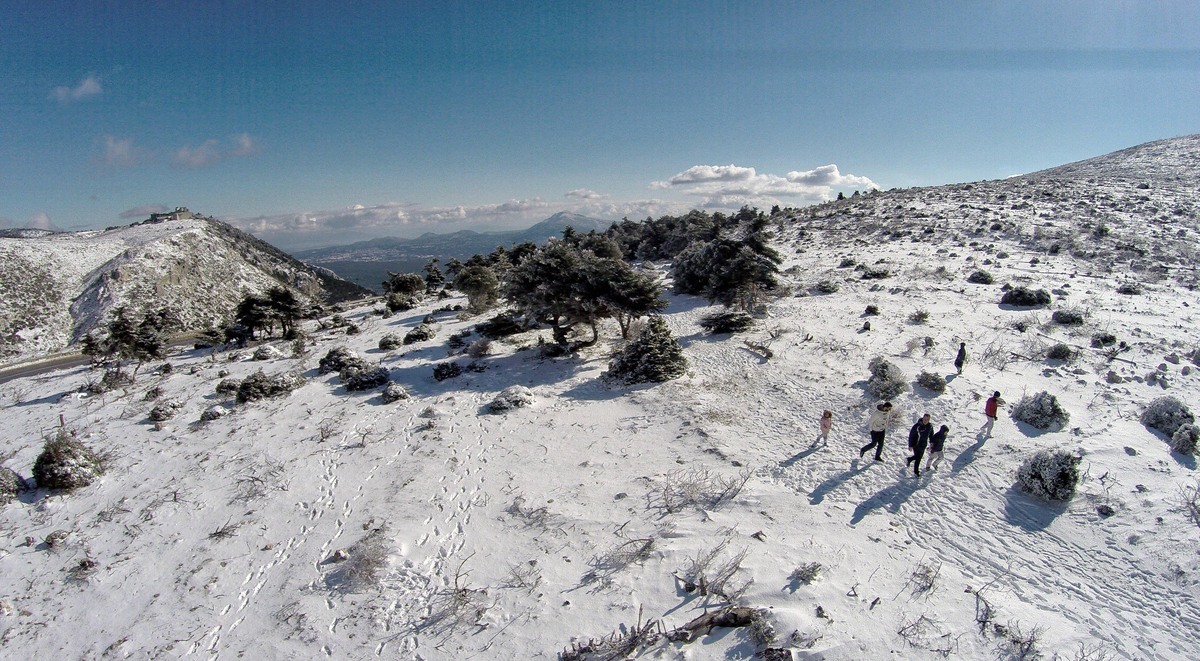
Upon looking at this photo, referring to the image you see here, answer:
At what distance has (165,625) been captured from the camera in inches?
349

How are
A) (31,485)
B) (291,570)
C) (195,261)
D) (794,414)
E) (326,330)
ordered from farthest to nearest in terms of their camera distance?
1. (195,261)
2. (326,330)
3. (794,414)
4. (31,485)
5. (291,570)

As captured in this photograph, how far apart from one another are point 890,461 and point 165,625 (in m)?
16.4

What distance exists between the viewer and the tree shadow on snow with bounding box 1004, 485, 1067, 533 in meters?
9.42

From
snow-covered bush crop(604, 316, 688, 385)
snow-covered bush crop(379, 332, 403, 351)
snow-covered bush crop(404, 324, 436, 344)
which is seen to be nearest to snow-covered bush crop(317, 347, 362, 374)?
snow-covered bush crop(379, 332, 403, 351)

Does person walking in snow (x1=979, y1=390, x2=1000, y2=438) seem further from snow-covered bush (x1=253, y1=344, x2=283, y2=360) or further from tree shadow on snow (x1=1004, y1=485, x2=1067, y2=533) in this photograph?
snow-covered bush (x1=253, y1=344, x2=283, y2=360)

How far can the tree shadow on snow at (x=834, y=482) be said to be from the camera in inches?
426

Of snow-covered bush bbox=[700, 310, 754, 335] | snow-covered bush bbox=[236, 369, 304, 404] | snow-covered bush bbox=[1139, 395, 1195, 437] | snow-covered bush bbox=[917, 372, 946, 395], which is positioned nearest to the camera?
snow-covered bush bbox=[1139, 395, 1195, 437]

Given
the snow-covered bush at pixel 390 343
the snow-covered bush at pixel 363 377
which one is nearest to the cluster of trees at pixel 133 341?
the snow-covered bush at pixel 390 343

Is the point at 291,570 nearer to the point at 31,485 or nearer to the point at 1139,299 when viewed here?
the point at 31,485

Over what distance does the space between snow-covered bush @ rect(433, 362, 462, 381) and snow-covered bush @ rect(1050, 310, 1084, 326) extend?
2607cm

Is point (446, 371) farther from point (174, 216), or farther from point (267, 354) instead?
point (174, 216)

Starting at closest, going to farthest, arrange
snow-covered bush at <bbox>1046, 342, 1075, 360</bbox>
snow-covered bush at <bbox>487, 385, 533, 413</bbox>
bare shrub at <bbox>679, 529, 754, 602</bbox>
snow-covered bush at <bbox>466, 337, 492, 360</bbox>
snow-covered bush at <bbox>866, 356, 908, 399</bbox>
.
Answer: bare shrub at <bbox>679, 529, 754, 602</bbox> → snow-covered bush at <bbox>866, 356, 908, 399</bbox> → snow-covered bush at <bbox>1046, 342, 1075, 360</bbox> → snow-covered bush at <bbox>487, 385, 533, 413</bbox> → snow-covered bush at <bbox>466, 337, 492, 360</bbox>

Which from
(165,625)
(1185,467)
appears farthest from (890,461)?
(165,625)

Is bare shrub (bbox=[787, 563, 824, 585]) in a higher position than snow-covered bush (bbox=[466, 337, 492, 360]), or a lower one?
lower
